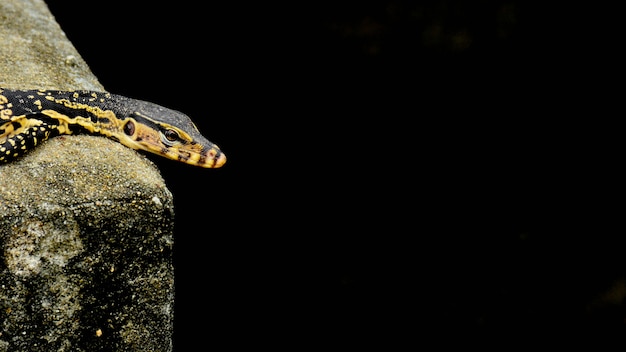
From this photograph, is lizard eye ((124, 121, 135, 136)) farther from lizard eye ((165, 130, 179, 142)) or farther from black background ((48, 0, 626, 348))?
A: black background ((48, 0, 626, 348))

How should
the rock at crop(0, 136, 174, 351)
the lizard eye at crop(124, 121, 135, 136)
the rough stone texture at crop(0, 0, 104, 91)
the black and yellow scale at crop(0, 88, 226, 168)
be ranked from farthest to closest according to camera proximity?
the rough stone texture at crop(0, 0, 104, 91), the lizard eye at crop(124, 121, 135, 136), the black and yellow scale at crop(0, 88, 226, 168), the rock at crop(0, 136, 174, 351)

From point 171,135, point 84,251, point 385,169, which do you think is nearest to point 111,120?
point 171,135

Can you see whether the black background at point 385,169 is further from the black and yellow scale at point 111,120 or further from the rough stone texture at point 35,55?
the black and yellow scale at point 111,120

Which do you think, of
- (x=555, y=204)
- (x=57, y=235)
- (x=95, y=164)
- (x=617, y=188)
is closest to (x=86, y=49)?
(x=95, y=164)

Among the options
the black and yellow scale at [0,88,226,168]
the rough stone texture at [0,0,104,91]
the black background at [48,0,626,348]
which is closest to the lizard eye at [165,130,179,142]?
the black and yellow scale at [0,88,226,168]

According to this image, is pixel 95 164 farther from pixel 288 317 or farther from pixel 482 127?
pixel 482 127

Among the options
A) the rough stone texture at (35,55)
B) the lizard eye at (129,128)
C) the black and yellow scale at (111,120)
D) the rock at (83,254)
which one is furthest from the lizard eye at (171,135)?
the rough stone texture at (35,55)
